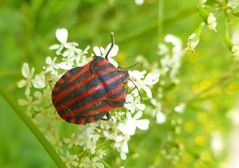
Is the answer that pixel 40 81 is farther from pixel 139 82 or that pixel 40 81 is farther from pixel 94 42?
pixel 94 42

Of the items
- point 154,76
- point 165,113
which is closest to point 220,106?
point 165,113

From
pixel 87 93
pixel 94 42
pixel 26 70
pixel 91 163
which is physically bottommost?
pixel 91 163

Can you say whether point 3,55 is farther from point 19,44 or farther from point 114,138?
point 114,138

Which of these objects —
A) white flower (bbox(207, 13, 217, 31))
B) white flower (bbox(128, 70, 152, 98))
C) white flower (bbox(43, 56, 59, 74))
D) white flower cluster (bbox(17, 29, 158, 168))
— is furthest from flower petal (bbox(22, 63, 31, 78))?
white flower (bbox(207, 13, 217, 31))

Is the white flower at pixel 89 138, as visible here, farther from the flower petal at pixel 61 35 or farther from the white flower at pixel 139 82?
the flower petal at pixel 61 35

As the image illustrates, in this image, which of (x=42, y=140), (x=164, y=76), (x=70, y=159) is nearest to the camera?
(x=42, y=140)

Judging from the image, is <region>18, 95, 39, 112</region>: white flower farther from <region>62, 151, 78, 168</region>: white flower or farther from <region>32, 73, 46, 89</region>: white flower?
<region>62, 151, 78, 168</region>: white flower

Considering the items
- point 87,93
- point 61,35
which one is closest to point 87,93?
point 87,93

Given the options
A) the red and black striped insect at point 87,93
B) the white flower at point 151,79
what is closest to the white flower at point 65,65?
the red and black striped insect at point 87,93
